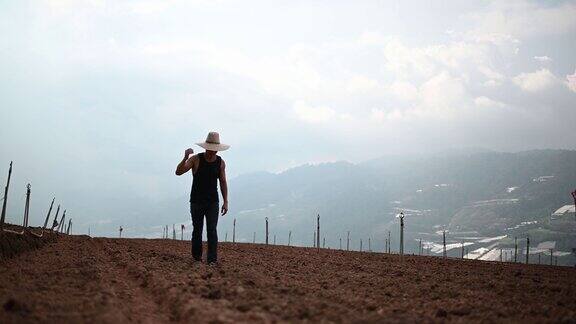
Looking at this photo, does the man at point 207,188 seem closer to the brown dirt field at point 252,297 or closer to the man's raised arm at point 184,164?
the man's raised arm at point 184,164

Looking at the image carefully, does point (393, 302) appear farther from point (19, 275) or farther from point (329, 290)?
point (19, 275)

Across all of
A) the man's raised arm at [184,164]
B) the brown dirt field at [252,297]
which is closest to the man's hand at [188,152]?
the man's raised arm at [184,164]

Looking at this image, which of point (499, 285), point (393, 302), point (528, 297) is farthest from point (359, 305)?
point (499, 285)

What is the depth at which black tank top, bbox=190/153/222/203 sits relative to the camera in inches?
437

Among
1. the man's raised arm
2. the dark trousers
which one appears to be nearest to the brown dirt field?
the dark trousers

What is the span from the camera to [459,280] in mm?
9516

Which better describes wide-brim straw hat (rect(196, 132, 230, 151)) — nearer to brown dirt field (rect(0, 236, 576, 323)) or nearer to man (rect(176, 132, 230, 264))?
man (rect(176, 132, 230, 264))

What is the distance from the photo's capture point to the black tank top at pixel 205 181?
1110 cm

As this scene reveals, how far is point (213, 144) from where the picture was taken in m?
11.0

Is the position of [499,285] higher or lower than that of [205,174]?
lower

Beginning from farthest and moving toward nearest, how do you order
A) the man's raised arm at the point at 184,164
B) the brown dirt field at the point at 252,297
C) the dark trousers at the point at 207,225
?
1. the dark trousers at the point at 207,225
2. the man's raised arm at the point at 184,164
3. the brown dirt field at the point at 252,297

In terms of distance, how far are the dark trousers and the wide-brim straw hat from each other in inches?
52.3

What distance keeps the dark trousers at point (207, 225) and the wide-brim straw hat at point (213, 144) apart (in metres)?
1.33

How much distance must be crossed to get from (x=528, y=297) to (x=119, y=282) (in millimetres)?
Result: 6263
